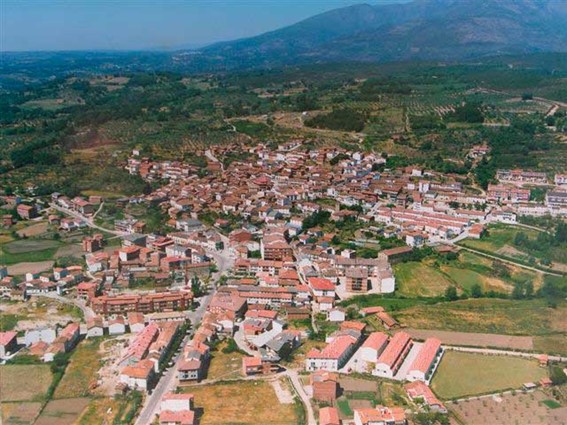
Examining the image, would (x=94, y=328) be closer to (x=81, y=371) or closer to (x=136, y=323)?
(x=136, y=323)

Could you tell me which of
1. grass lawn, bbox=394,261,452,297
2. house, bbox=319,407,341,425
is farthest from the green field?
house, bbox=319,407,341,425

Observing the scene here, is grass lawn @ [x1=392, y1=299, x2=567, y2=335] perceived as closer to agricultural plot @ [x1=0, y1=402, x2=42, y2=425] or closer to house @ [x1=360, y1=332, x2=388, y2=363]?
house @ [x1=360, y1=332, x2=388, y2=363]

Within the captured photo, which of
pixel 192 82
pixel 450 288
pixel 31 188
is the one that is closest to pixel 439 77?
pixel 192 82

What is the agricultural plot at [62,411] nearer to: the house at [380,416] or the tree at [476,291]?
the house at [380,416]

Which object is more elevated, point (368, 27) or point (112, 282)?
point (368, 27)

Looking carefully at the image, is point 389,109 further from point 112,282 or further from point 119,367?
point 119,367

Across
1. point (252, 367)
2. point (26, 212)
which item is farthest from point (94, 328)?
point (26, 212)
